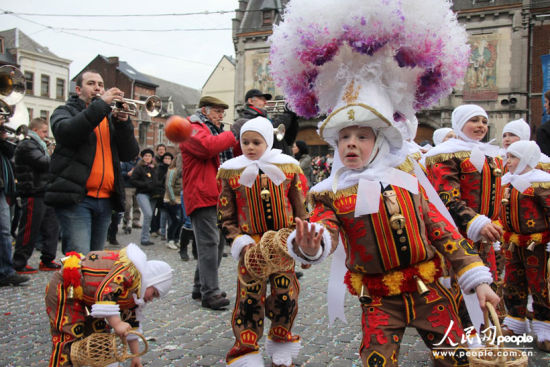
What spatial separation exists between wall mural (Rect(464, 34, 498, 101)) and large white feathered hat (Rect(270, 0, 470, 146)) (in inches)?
919

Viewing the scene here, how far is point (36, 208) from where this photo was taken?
272 inches

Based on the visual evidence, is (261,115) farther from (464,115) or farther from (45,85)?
(45,85)

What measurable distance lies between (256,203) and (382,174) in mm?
1493

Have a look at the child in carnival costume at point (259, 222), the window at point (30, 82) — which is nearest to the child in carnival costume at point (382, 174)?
the child in carnival costume at point (259, 222)

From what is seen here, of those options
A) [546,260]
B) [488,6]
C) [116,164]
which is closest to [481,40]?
[488,6]

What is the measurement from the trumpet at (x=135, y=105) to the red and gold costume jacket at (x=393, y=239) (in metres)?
2.56

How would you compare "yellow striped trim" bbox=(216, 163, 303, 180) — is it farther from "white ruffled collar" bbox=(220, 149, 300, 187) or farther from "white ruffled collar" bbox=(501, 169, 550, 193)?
"white ruffled collar" bbox=(501, 169, 550, 193)

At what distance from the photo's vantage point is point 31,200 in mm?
6961

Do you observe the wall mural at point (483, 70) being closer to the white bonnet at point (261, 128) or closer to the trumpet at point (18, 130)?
the trumpet at point (18, 130)

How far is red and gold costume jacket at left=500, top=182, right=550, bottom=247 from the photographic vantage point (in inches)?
170

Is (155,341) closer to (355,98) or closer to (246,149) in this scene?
(246,149)

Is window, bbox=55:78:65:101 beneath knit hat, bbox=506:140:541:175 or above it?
above

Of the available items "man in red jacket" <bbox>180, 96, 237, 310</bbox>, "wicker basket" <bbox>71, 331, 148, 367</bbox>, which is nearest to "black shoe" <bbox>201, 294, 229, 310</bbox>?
"man in red jacket" <bbox>180, 96, 237, 310</bbox>

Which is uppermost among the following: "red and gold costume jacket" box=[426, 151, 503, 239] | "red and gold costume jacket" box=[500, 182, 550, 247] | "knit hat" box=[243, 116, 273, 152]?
"knit hat" box=[243, 116, 273, 152]
